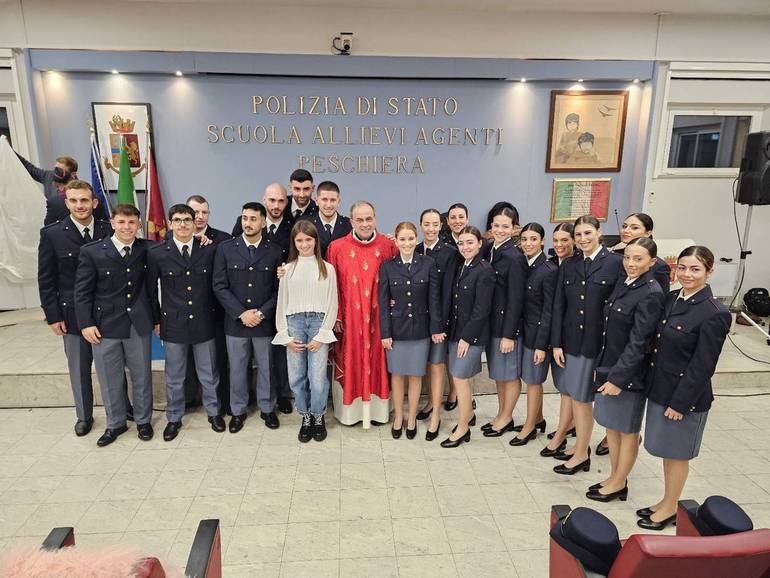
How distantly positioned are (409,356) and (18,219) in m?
5.02

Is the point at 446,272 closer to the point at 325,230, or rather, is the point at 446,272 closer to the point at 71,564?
the point at 325,230

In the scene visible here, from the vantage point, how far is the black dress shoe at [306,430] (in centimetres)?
362

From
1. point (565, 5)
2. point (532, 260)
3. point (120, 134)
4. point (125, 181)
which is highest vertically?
point (565, 5)

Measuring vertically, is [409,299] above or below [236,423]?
above

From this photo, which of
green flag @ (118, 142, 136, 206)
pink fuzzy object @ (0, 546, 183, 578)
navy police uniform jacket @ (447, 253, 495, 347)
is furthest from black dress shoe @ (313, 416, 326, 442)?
green flag @ (118, 142, 136, 206)

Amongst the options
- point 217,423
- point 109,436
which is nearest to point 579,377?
point 217,423

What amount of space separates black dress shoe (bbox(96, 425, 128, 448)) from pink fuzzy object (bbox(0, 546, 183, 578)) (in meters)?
2.64

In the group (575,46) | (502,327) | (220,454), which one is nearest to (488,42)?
(575,46)

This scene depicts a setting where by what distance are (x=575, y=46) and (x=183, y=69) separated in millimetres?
4492

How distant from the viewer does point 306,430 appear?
3.66 metres

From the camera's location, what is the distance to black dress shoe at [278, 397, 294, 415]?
407 centimetres

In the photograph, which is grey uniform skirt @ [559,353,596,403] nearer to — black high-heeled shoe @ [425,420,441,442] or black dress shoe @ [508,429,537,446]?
black dress shoe @ [508,429,537,446]

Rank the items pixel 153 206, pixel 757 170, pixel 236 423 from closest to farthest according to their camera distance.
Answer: pixel 236 423, pixel 757 170, pixel 153 206

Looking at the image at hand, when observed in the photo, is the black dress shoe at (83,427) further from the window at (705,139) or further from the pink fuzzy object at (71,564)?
the window at (705,139)
